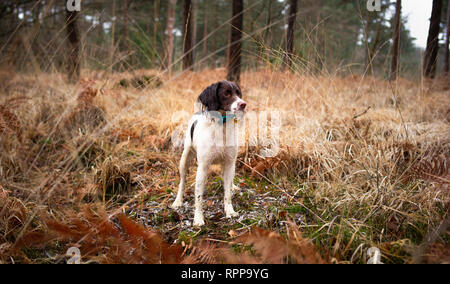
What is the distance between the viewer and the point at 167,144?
3.52 metres

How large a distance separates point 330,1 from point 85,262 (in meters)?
26.3

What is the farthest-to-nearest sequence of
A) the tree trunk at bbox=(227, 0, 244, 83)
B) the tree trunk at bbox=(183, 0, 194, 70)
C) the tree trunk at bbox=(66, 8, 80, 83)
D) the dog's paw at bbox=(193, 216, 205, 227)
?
the tree trunk at bbox=(227, 0, 244, 83)
the tree trunk at bbox=(66, 8, 80, 83)
the tree trunk at bbox=(183, 0, 194, 70)
the dog's paw at bbox=(193, 216, 205, 227)

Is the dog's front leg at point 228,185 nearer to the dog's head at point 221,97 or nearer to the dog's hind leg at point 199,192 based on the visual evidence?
the dog's hind leg at point 199,192

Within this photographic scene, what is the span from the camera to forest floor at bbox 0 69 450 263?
159 centimetres

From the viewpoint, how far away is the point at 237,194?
103 inches

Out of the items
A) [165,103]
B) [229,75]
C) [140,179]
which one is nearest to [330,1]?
[229,75]

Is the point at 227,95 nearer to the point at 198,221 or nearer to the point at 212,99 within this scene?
the point at 212,99

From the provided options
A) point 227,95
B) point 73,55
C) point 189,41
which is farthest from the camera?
point 189,41

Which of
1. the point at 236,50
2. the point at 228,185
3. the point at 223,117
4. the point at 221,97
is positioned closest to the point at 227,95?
the point at 221,97

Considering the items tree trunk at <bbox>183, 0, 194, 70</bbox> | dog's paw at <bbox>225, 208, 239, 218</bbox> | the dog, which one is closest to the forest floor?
dog's paw at <bbox>225, 208, 239, 218</bbox>

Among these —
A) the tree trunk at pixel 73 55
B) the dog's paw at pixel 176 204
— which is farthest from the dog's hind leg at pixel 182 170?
the tree trunk at pixel 73 55

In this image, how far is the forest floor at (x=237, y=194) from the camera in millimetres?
1588

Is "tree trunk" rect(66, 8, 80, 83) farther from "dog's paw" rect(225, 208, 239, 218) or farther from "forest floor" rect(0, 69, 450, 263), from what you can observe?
"dog's paw" rect(225, 208, 239, 218)
